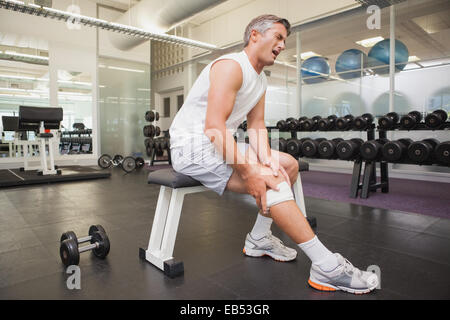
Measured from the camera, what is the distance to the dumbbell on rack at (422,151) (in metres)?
2.65

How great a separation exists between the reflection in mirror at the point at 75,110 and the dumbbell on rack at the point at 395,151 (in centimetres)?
551

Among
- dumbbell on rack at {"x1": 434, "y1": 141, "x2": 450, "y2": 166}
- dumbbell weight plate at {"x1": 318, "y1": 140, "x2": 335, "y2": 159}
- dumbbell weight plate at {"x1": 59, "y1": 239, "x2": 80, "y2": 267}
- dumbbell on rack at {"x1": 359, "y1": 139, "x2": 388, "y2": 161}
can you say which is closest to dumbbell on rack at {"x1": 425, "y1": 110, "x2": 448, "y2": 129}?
dumbbell on rack at {"x1": 434, "y1": 141, "x2": 450, "y2": 166}

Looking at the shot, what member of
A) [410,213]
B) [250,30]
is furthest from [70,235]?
[410,213]

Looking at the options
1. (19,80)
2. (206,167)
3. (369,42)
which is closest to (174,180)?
(206,167)

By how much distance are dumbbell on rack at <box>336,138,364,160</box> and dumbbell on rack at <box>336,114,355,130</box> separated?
0.48 metres

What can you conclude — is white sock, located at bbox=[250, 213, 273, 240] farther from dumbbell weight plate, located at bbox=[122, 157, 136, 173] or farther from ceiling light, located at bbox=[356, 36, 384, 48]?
ceiling light, located at bbox=[356, 36, 384, 48]

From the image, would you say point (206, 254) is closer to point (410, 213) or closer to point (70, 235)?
point (70, 235)

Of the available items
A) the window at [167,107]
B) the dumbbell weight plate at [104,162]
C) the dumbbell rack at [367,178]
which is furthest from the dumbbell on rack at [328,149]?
the window at [167,107]

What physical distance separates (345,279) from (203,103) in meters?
0.81

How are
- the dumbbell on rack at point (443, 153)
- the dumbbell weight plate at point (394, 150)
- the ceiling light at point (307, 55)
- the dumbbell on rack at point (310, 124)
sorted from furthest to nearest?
the ceiling light at point (307, 55) → the dumbbell on rack at point (310, 124) → the dumbbell weight plate at point (394, 150) → the dumbbell on rack at point (443, 153)

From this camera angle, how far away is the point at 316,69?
5.11 metres

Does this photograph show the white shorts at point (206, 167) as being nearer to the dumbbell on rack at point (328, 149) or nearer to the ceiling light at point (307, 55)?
the dumbbell on rack at point (328, 149)

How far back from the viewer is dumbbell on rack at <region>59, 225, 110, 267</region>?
4.11 ft

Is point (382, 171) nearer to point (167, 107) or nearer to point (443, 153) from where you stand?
point (443, 153)
